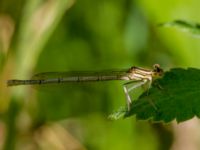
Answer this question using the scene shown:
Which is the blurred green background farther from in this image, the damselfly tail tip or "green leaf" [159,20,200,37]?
"green leaf" [159,20,200,37]

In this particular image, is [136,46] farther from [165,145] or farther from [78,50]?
[165,145]

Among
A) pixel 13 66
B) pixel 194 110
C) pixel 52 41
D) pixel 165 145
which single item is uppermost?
pixel 52 41

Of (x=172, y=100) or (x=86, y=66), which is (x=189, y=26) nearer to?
(x=172, y=100)

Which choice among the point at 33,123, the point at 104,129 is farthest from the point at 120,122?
the point at 33,123

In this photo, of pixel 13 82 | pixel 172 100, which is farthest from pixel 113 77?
pixel 172 100

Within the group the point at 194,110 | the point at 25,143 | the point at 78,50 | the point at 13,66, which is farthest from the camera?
the point at 78,50

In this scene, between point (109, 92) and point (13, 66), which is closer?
point (13, 66)
